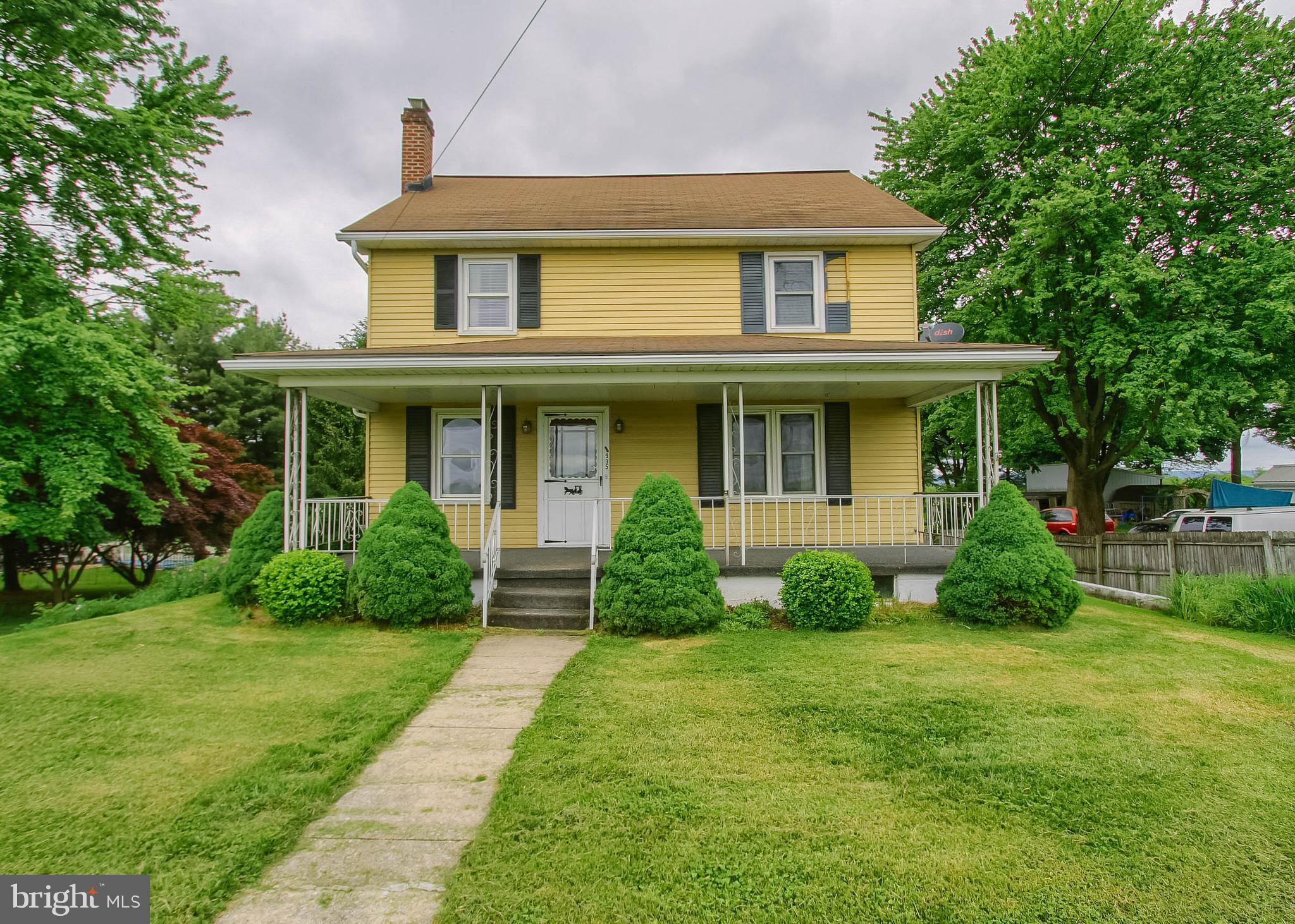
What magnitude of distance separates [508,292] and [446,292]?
1.01 meters

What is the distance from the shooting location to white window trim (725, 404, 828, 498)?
10.7 m

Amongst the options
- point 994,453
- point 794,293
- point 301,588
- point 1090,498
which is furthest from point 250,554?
point 1090,498

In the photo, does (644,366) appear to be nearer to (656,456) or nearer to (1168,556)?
(656,456)

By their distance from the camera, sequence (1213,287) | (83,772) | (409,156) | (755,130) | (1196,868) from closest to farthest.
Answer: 1. (1196,868)
2. (83,772)
3. (409,156)
4. (1213,287)
5. (755,130)

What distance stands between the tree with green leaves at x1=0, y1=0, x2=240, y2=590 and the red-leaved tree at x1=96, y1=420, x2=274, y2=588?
0.69 m

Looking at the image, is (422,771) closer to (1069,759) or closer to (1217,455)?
(1069,759)

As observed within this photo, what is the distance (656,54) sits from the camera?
980cm

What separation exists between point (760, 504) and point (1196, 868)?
786 cm

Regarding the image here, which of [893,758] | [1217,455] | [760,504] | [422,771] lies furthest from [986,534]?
[1217,455]

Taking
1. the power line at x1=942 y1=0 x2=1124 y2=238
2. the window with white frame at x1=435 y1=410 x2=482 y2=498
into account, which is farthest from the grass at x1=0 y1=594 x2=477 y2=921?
the power line at x1=942 y1=0 x2=1124 y2=238

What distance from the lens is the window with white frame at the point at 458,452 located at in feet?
35.0

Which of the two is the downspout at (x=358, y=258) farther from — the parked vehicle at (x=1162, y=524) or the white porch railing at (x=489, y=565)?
the parked vehicle at (x=1162, y=524)

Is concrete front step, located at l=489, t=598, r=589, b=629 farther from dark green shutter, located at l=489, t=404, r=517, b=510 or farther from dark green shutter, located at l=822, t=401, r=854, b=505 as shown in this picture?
dark green shutter, located at l=822, t=401, r=854, b=505

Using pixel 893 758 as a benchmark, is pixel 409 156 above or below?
above
